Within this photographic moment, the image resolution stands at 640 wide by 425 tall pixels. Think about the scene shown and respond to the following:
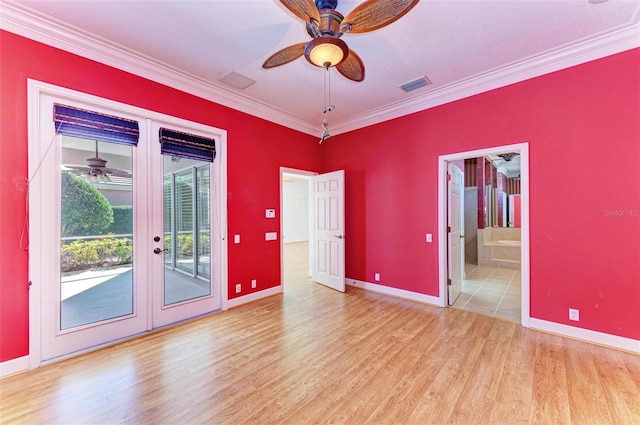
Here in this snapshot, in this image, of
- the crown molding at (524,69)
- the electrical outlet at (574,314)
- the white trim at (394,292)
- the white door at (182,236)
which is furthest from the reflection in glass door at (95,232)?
the electrical outlet at (574,314)

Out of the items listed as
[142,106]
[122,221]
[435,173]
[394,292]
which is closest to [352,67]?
[435,173]

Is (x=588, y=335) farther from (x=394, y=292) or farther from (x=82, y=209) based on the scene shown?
(x=82, y=209)

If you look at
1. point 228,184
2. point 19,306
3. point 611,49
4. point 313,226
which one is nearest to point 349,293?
point 313,226

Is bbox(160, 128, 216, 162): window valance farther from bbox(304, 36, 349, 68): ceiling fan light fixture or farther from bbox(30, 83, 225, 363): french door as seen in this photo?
bbox(304, 36, 349, 68): ceiling fan light fixture

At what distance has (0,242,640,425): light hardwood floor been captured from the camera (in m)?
1.81

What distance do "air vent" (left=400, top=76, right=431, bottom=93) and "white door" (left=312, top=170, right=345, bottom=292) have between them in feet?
5.39

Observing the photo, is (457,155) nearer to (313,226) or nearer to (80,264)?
(313,226)

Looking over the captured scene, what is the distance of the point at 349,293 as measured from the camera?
14.9 feet

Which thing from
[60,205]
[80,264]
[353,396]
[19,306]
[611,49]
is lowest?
[353,396]

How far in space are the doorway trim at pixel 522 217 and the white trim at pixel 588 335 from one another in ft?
0.45

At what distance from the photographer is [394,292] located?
14.3ft

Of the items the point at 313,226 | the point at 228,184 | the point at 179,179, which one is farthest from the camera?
the point at 313,226

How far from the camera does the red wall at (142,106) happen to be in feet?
7.43

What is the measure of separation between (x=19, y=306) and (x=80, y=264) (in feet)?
1.70
